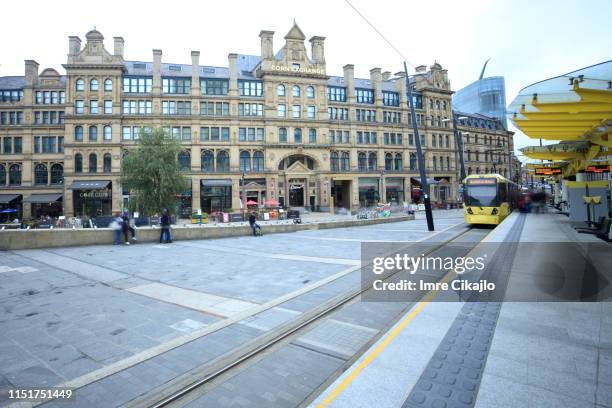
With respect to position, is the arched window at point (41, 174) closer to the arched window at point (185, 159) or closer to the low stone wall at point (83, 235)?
the arched window at point (185, 159)

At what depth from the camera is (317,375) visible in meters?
4.22

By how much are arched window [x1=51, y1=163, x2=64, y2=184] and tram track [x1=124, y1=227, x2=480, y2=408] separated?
5129 centimetres

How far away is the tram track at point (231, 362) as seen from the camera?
378 centimetres

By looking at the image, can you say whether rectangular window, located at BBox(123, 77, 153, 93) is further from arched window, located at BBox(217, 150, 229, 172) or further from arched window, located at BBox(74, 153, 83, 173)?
arched window, located at BBox(217, 150, 229, 172)

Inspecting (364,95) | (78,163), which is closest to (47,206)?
(78,163)

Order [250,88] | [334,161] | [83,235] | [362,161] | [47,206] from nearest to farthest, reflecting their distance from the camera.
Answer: [83,235] < [47,206] < [250,88] < [334,161] < [362,161]

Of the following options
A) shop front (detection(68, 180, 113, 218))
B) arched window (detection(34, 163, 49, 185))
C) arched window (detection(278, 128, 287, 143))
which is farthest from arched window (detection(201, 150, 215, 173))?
arched window (detection(34, 163, 49, 185))

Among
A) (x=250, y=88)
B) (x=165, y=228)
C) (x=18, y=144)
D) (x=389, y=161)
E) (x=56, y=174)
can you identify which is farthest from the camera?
(x=389, y=161)

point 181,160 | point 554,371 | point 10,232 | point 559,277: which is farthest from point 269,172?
point 554,371

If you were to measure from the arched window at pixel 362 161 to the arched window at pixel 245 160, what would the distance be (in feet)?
60.7

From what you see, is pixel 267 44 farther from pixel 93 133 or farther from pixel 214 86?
pixel 93 133

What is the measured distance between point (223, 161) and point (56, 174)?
23.0 metres

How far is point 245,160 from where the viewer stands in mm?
46688

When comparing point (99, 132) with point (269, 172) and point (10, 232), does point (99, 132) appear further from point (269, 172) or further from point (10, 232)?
point (10, 232)
